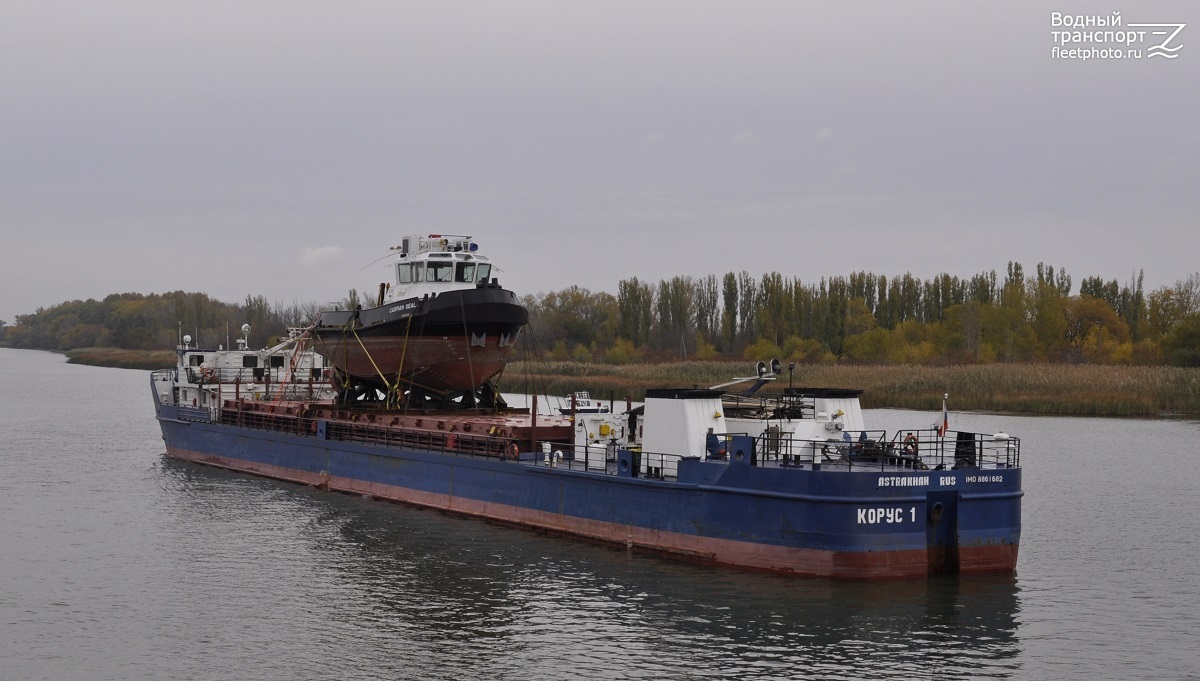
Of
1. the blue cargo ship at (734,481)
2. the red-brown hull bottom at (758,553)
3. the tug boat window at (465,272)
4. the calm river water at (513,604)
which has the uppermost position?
the tug boat window at (465,272)

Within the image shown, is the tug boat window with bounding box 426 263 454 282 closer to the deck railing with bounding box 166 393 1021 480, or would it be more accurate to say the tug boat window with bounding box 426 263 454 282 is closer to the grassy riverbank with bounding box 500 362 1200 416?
the deck railing with bounding box 166 393 1021 480

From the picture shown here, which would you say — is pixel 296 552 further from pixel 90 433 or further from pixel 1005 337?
pixel 1005 337

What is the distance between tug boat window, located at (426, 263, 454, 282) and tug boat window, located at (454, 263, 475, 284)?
16 centimetres

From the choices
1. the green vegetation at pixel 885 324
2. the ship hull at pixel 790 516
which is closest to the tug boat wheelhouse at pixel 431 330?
the ship hull at pixel 790 516

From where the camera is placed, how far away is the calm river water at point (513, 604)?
1853 centimetres

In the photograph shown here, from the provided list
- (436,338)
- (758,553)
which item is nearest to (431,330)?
(436,338)

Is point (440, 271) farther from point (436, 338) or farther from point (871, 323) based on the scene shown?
point (871, 323)

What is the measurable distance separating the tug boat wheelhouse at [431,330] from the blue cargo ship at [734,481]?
1.84 metres

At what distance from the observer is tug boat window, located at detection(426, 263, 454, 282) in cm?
3609

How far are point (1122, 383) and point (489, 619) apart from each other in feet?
165

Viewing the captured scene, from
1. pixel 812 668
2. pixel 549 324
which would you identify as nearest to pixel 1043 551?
pixel 812 668

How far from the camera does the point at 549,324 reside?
111375mm

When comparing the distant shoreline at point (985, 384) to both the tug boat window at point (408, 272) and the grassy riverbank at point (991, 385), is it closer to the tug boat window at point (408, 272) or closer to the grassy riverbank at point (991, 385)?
the grassy riverbank at point (991, 385)

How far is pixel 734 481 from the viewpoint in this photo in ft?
75.8
